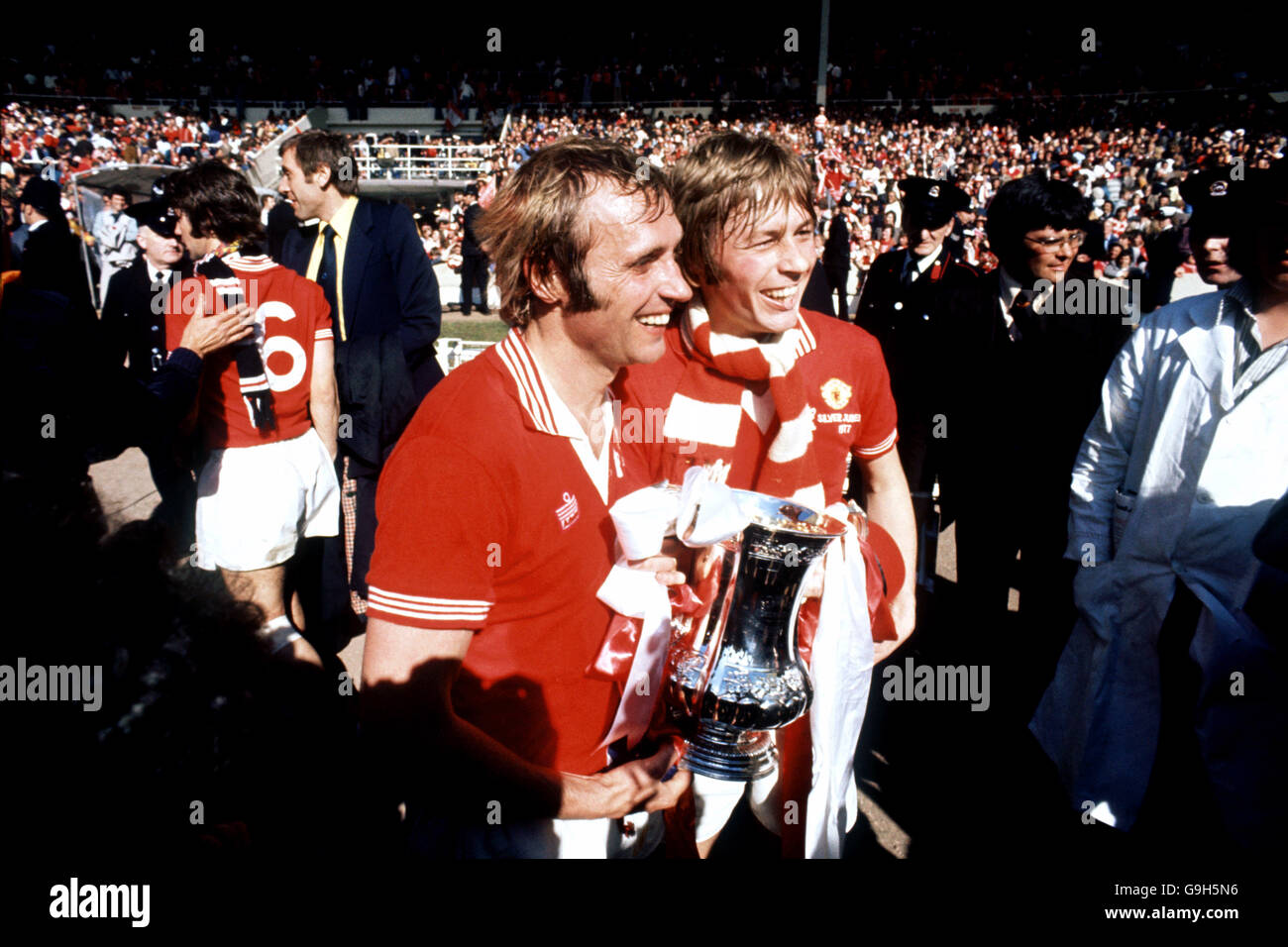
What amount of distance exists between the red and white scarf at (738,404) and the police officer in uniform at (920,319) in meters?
1.99

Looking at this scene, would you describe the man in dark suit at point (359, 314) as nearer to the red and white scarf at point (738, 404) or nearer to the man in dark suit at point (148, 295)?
the man in dark suit at point (148, 295)

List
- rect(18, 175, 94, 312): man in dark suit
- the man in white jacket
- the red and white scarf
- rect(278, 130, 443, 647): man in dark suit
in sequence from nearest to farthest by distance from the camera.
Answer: the red and white scarf, the man in white jacket, rect(278, 130, 443, 647): man in dark suit, rect(18, 175, 94, 312): man in dark suit

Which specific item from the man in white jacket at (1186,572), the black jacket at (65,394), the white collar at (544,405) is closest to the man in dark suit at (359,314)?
the black jacket at (65,394)

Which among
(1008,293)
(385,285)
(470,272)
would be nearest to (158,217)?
(385,285)

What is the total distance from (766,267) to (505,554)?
3.02 ft

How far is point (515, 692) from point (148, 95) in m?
38.3

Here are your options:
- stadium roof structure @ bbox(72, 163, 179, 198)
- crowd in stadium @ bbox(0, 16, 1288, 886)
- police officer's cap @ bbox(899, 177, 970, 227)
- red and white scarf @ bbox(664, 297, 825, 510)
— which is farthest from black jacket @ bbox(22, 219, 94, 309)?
red and white scarf @ bbox(664, 297, 825, 510)

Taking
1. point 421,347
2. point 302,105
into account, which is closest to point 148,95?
point 302,105

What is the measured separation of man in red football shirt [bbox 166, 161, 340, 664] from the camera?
10.3 ft

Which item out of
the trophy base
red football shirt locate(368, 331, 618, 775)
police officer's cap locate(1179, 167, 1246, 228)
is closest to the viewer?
red football shirt locate(368, 331, 618, 775)

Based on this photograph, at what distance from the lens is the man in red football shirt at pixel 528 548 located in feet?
4.12

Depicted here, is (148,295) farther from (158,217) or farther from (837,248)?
(837,248)

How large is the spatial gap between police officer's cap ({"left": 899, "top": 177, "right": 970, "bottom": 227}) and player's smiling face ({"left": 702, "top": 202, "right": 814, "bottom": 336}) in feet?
9.52

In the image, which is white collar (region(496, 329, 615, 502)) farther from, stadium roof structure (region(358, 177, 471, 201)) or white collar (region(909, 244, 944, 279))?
stadium roof structure (region(358, 177, 471, 201))
